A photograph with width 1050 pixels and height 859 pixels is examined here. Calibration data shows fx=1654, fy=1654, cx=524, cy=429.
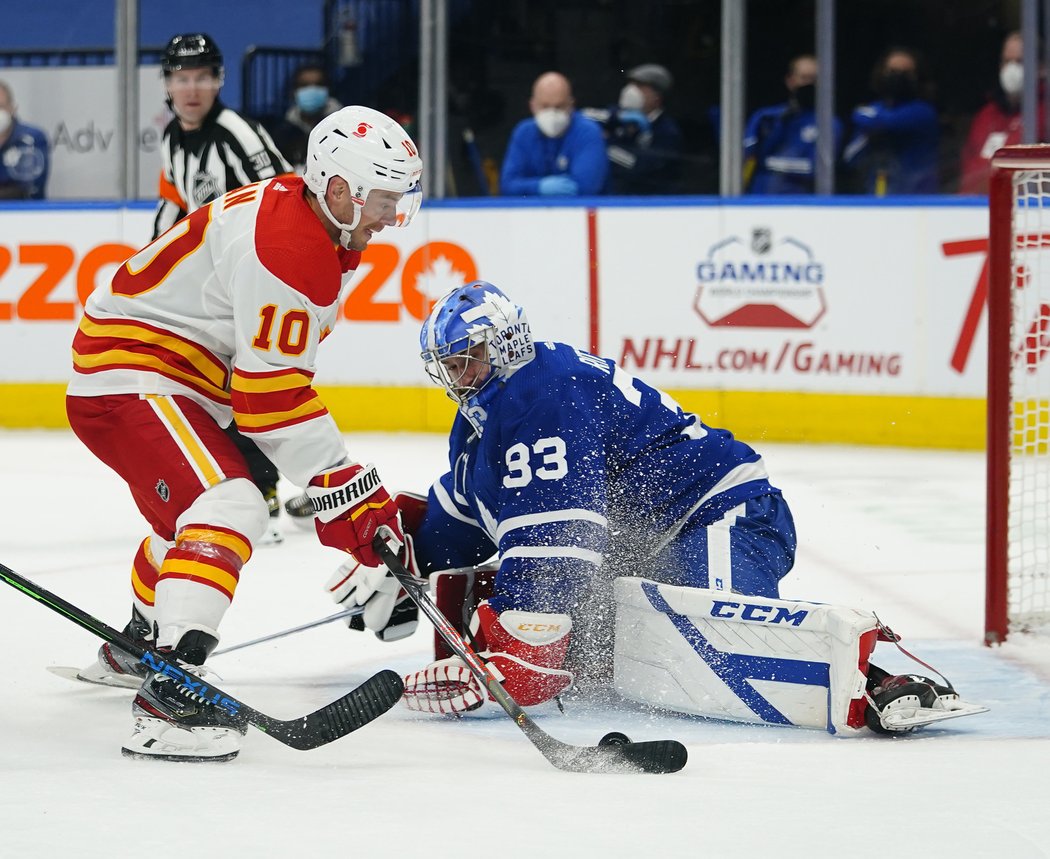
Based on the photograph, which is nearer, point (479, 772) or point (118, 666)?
point (479, 772)

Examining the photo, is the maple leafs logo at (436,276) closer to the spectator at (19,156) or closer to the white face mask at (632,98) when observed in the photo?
the white face mask at (632,98)

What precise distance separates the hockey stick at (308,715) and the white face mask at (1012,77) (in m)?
4.37

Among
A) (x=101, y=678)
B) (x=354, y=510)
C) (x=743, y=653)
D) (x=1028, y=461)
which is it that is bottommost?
(x=101, y=678)

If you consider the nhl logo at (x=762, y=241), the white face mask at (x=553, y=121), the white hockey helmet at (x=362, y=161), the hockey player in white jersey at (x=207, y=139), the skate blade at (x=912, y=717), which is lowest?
the skate blade at (x=912, y=717)

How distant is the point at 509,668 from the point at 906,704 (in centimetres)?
62

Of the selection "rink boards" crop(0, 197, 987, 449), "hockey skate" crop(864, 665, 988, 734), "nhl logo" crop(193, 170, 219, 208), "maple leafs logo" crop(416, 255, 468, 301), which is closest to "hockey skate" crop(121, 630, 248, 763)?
"hockey skate" crop(864, 665, 988, 734)

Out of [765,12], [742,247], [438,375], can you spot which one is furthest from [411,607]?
[765,12]

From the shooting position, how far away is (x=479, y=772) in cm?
233

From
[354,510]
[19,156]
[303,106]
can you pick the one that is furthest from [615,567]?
[19,156]

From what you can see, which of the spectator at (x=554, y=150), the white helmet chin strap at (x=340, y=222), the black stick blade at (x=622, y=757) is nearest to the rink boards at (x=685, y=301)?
the spectator at (x=554, y=150)

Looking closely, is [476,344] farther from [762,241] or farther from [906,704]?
[762,241]

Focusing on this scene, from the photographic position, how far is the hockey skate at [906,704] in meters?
2.55

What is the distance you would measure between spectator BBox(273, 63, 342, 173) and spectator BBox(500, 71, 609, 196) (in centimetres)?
79

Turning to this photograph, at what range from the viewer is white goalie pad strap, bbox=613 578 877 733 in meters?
2.56
